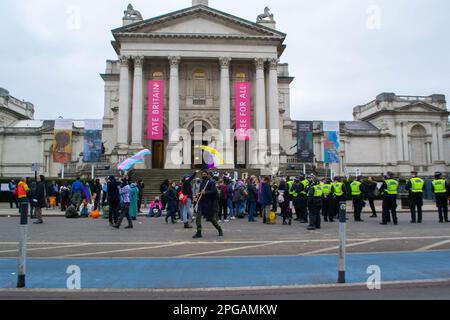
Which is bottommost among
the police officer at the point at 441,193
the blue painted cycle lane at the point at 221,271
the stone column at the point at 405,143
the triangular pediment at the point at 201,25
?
the blue painted cycle lane at the point at 221,271

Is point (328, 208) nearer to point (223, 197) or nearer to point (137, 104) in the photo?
point (223, 197)

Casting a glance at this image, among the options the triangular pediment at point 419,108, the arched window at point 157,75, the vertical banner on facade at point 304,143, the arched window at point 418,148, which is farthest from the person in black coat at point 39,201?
the arched window at point 418,148

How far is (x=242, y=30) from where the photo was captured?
40.0m

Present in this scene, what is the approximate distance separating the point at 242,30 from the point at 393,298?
38228 mm

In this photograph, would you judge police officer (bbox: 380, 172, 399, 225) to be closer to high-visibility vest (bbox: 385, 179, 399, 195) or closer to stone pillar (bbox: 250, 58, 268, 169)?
high-visibility vest (bbox: 385, 179, 399, 195)

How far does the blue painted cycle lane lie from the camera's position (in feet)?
20.2

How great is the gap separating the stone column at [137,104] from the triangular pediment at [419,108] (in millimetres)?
40164

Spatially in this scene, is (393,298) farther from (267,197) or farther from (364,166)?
(364,166)

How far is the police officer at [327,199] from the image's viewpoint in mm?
16500

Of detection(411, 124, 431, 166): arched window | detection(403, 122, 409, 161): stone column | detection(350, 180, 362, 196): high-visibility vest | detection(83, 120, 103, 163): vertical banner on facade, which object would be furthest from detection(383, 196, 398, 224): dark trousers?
detection(411, 124, 431, 166): arched window

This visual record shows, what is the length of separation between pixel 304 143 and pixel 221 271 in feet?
98.7

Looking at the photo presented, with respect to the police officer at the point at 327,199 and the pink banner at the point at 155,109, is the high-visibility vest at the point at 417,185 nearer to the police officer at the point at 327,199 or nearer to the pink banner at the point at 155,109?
the police officer at the point at 327,199

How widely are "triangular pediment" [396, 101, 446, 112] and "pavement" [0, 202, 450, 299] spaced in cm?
5034

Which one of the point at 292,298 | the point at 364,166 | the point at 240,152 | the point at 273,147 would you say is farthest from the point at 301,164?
the point at 292,298
